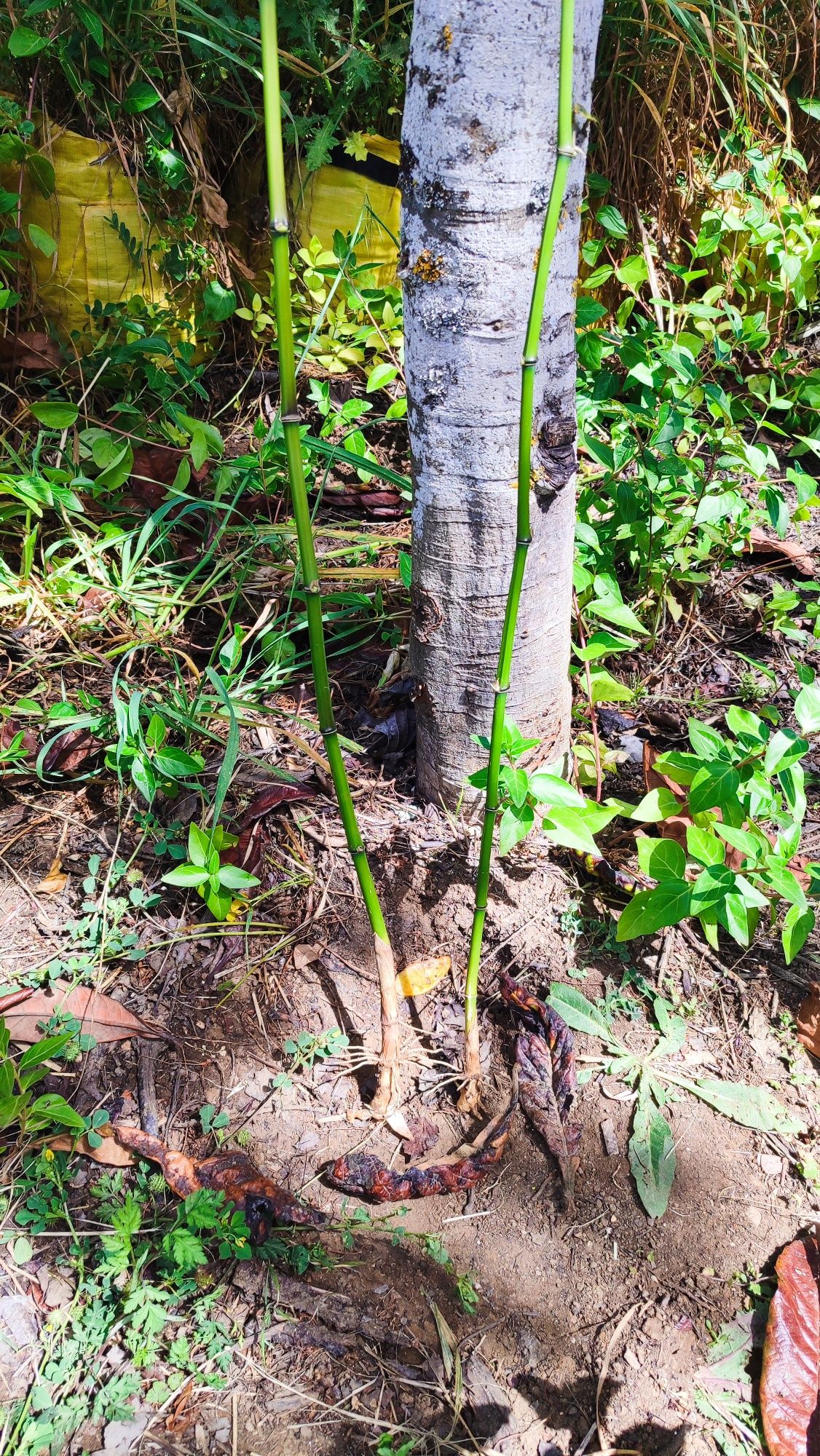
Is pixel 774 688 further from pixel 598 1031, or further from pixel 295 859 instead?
pixel 295 859

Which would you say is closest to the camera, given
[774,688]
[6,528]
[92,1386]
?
[92,1386]

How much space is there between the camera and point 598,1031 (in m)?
1.45

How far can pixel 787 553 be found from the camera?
220cm

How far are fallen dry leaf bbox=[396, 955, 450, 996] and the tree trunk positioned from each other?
31 centimetres

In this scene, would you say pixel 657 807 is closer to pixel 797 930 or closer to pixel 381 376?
pixel 797 930

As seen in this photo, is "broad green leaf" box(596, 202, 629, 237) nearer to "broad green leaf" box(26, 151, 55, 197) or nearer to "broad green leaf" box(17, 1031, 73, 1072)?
"broad green leaf" box(26, 151, 55, 197)

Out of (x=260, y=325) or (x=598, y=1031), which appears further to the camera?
(x=260, y=325)

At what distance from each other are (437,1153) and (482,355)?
3.87 feet

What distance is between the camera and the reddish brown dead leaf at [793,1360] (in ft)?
3.59

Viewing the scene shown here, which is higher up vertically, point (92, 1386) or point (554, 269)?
point (554, 269)

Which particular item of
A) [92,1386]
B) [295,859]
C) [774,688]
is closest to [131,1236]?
[92,1386]

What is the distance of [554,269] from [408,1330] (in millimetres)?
1451

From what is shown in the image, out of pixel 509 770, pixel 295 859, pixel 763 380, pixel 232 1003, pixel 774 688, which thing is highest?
pixel 763 380

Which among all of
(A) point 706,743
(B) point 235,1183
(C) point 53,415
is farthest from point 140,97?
(B) point 235,1183
